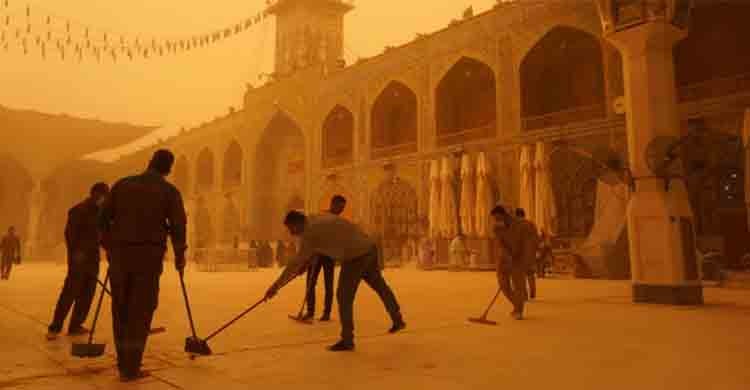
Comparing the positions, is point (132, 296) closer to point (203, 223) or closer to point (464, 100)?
point (464, 100)

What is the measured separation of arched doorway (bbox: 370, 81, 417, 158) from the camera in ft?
64.5

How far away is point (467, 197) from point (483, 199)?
23.5 inches

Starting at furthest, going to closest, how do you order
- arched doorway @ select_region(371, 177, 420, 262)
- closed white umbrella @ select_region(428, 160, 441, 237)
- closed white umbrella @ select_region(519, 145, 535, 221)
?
arched doorway @ select_region(371, 177, 420, 262), closed white umbrella @ select_region(428, 160, 441, 237), closed white umbrella @ select_region(519, 145, 535, 221)

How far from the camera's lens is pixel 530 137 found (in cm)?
1480

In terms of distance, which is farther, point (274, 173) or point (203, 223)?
point (203, 223)

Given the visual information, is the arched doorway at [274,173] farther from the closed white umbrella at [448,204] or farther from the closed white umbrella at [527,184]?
the closed white umbrella at [527,184]

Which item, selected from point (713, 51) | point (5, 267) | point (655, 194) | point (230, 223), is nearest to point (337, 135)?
point (230, 223)

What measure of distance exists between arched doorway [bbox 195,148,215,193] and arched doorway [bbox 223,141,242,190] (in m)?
1.92

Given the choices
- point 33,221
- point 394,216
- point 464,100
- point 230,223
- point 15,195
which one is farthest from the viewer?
point 15,195

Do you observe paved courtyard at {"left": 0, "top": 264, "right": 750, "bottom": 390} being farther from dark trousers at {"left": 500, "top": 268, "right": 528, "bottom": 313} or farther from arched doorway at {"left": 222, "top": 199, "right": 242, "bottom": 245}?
arched doorway at {"left": 222, "top": 199, "right": 242, "bottom": 245}

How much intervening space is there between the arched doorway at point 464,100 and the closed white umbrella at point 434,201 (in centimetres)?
163

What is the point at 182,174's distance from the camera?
33625mm

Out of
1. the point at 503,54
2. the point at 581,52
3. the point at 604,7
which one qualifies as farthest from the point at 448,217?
the point at 604,7

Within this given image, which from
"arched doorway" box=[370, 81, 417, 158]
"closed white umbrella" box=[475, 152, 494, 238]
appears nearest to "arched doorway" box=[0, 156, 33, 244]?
"arched doorway" box=[370, 81, 417, 158]
